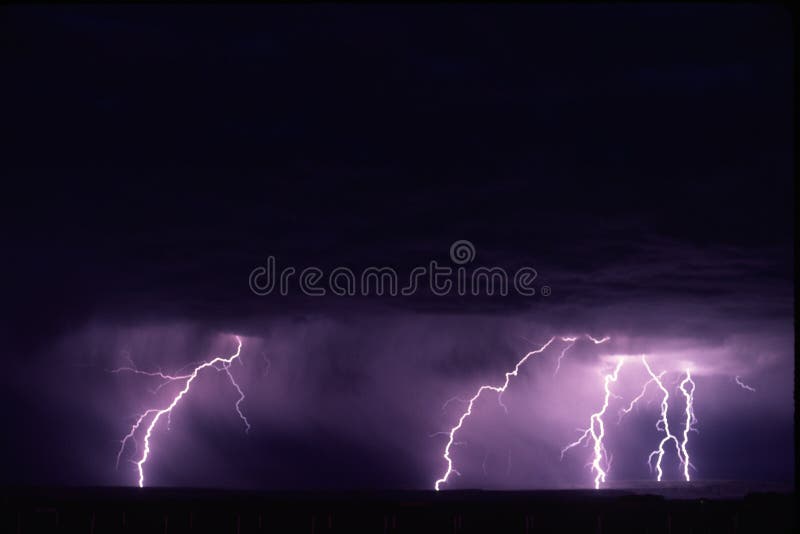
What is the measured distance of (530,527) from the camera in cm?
1104

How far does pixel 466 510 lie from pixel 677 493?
16.8ft

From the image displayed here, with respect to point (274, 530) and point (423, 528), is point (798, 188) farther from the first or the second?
point (274, 530)

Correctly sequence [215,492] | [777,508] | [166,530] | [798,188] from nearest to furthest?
[798,188], [166,530], [777,508], [215,492]

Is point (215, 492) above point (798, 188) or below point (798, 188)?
below

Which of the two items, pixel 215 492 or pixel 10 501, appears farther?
pixel 215 492

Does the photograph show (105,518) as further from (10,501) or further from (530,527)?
(530,527)

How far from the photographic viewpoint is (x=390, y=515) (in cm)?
1105

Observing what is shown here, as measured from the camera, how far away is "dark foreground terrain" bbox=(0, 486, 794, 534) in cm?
1091

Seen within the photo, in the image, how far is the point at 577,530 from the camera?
36.8ft

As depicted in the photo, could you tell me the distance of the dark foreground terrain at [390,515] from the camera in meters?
10.9

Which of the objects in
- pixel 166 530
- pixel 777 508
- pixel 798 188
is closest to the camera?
pixel 798 188

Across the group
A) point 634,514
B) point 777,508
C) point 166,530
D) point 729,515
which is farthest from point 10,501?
point 777,508

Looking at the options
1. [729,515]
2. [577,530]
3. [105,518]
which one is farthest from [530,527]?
[105,518]

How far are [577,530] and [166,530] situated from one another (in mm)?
5468
